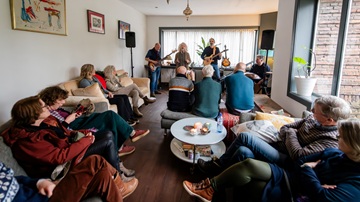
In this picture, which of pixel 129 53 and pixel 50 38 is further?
pixel 129 53

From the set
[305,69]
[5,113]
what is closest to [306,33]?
[305,69]

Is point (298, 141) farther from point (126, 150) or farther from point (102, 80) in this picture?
point (102, 80)

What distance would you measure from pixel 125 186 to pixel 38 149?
754mm

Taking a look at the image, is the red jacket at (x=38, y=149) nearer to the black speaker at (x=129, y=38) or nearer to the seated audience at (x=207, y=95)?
the seated audience at (x=207, y=95)

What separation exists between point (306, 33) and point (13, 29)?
3.72 metres

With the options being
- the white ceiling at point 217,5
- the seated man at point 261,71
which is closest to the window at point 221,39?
the white ceiling at point 217,5

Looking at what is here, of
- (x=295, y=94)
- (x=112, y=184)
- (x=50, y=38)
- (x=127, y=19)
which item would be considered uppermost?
(x=127, y=19)

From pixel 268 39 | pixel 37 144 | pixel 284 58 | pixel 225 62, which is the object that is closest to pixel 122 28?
pixel 225 62

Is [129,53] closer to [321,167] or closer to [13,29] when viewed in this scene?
[13,29]

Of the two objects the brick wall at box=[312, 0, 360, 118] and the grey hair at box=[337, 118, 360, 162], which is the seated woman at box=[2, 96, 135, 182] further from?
the brick wall at box=[312, 0, 360, 118]

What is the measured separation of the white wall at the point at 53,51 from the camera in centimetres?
253

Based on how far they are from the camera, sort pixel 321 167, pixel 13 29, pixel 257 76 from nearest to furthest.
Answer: pixel 321 167 < pixel 13 29 < pixel 257 76

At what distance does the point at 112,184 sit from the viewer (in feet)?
4.75

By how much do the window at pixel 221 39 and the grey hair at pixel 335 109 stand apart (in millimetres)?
5970
